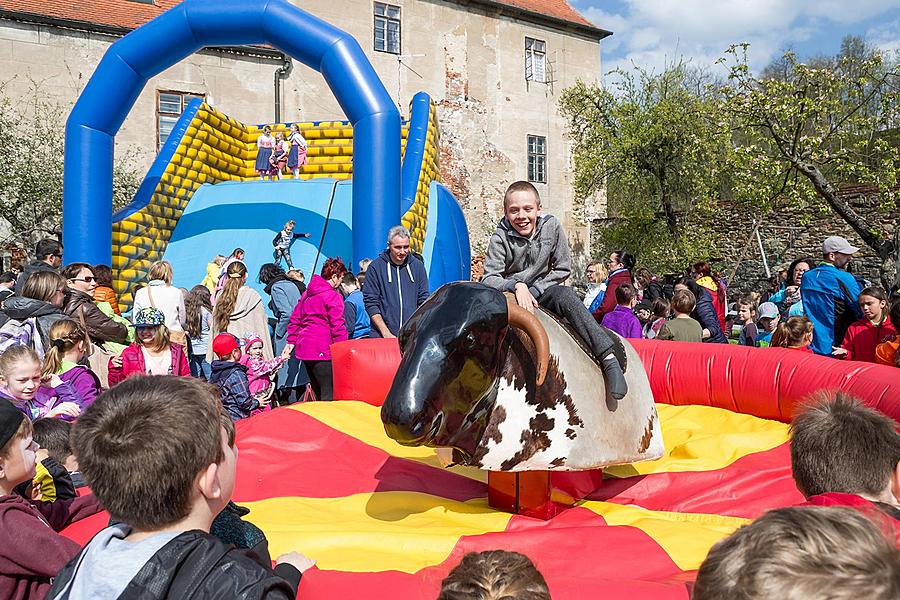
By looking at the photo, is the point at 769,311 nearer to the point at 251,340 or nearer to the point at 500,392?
the point at 251,340

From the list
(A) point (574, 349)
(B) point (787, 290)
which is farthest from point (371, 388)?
(B) point (787, 290)

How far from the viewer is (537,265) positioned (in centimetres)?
341

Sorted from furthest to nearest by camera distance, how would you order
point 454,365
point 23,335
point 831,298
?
point 831,298, point 23,335, point 454,365

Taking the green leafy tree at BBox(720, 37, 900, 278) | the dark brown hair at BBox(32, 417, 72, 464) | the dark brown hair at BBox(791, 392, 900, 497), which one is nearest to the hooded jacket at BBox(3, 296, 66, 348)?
the dark brown hair at BBox(32, 417, 72, 464)

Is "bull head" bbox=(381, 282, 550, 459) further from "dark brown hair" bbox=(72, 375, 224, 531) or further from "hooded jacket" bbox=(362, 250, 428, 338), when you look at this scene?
"hooded jacket" bbox=(362, 250, 428, 338)

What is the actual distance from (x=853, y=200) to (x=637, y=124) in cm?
544

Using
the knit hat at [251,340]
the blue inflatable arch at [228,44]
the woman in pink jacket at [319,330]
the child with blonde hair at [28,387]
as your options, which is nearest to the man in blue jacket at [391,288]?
the woman in pink jacket at [319,330]

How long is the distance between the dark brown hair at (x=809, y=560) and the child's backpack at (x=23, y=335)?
461 centimetres

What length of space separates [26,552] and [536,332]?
1685 millimetres

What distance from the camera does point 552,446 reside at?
2855 millimetres

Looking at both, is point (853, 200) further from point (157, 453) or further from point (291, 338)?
point (157, 453)

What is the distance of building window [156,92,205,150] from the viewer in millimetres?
18266

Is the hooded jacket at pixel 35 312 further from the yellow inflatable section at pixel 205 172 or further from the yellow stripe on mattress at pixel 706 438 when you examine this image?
the yellow inflatable section at pixel 205 172

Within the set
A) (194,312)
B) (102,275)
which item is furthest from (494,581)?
(102,275)
